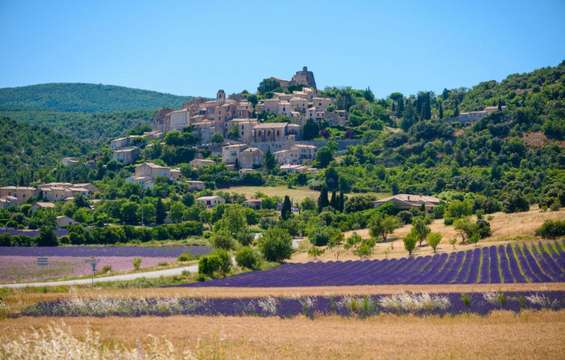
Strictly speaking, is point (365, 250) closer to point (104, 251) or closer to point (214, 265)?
point (214, 265)

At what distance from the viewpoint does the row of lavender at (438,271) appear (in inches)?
1149

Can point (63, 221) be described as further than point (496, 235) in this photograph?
Yes

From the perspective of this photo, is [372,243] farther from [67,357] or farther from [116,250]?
[67,357]

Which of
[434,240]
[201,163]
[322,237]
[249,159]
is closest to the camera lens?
[434,240]

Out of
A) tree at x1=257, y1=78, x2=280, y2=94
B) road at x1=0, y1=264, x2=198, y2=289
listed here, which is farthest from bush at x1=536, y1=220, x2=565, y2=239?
tree at x1=257, y1=78, x2=280, y2=94

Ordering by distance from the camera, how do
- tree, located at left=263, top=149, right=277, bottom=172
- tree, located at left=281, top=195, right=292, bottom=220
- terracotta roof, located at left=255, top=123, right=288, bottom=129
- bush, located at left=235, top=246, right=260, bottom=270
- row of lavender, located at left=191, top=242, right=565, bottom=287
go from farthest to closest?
terracotta roof, located at left=255, top=123, right=288, bottom=129 → tree, located at left=263, top=149, right=277, bottom=172 → tree, located at left=281, top=195, right=292, bottom=220 → bush, located at left=235, top=246, right=260, bottom=270 → row of lavender, located at left=191, top=242, right=565, bottom=287

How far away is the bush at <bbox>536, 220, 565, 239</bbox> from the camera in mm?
43625

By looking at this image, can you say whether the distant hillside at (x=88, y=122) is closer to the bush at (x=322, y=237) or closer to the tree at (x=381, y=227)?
the bush at (x=322, y=237)

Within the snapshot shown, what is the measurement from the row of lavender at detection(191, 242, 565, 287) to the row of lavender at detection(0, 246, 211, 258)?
1953 centimetres

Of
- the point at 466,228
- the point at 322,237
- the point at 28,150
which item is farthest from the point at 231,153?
the point at 466,228

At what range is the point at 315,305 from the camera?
22.4 metres

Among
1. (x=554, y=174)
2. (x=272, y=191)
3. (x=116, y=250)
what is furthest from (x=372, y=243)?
(x=272, y=191)

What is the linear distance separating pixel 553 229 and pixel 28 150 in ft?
311

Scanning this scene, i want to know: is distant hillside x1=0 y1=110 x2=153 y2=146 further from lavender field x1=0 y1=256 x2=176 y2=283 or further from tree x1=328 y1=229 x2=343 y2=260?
tree x1=328 y1=229 x2=343 y2=260
